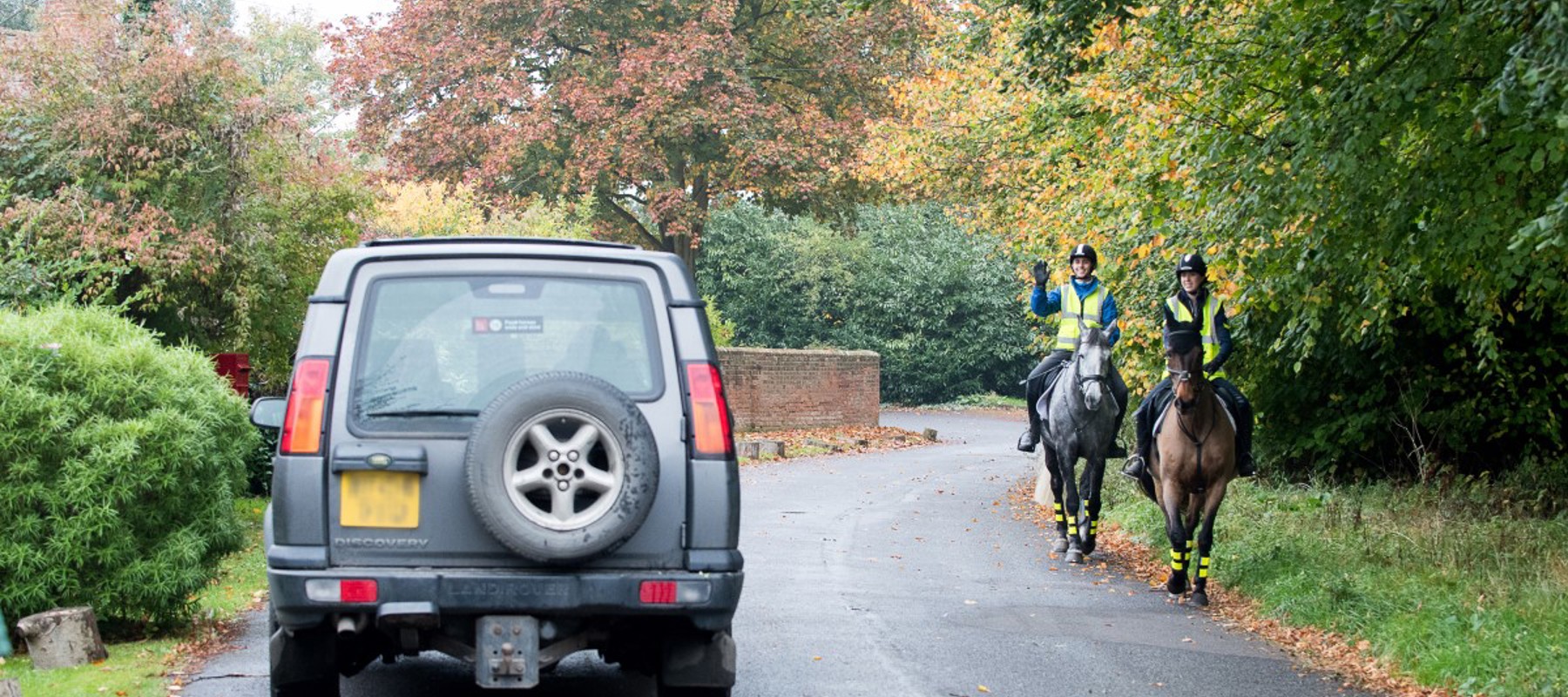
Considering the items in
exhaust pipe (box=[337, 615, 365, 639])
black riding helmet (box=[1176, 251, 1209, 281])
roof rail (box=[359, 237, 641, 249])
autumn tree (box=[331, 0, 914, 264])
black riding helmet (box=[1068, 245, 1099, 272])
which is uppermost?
autumn tree (box=[331, 0, 914, 264])

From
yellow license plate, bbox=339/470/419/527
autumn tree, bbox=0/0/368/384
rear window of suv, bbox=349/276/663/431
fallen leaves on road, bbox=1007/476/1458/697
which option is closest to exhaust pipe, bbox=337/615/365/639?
yellow license plate, bbox=339/470/419/527

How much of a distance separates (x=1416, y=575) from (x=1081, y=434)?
3.70 meters

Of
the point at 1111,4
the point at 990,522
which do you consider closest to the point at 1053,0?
the point at 1111,4

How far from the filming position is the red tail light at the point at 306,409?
6.25 m

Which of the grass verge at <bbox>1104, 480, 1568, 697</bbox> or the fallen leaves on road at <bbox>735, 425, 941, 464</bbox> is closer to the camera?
the grass verge at <bbox>1104, 480, 1568, 697</bbox>

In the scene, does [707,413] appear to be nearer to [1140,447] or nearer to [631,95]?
[1140,447]

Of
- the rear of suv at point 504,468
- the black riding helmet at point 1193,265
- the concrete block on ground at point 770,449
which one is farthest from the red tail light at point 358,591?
the concrete block on ground at point 770,449

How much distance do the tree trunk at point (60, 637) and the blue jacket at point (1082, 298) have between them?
332 inches

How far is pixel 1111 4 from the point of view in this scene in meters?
10.4

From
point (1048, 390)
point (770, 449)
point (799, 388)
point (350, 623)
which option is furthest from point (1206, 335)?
point (799, 388)

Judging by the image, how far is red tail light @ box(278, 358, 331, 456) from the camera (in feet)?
20.5

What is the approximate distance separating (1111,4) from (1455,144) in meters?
2.22

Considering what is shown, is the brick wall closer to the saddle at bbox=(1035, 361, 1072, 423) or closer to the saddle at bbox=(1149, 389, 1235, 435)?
the saddle at bbox=(1035, 361, 1072, 423)

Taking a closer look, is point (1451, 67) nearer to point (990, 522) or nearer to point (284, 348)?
point (990, 522)
